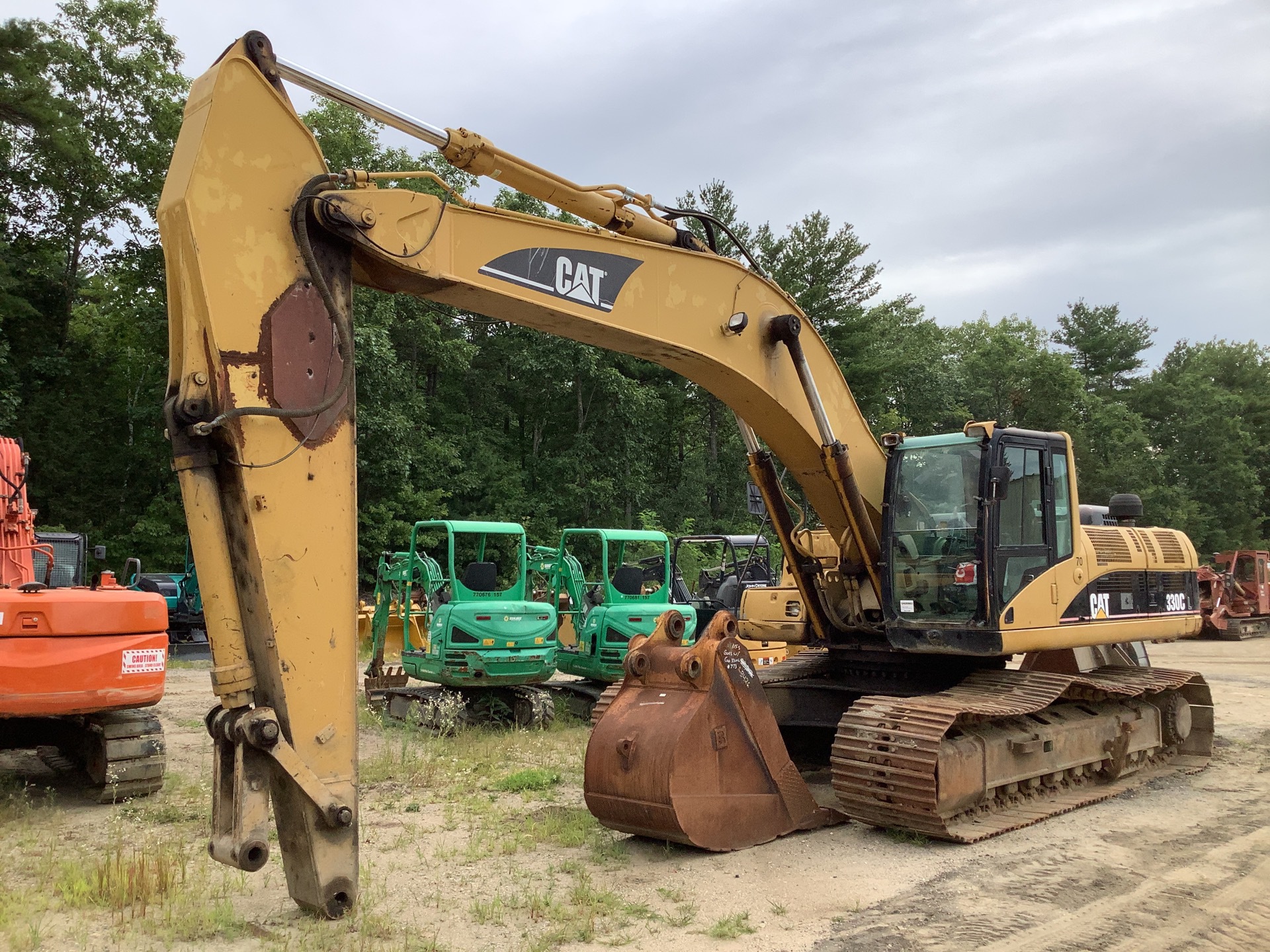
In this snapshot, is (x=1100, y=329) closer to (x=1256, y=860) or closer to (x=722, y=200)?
(x=722, y=200)

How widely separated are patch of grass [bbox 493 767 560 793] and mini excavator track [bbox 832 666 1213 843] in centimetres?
251

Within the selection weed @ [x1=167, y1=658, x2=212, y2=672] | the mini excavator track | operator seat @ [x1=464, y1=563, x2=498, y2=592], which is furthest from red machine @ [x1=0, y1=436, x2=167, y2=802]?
weed @ [x1=167, y1=658, x2=212, y2=672]

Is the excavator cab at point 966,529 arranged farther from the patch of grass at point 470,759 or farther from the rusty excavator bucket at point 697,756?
the patch of grass at point 470,759

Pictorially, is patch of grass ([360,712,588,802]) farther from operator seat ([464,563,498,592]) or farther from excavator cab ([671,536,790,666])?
excavator cab ([671,536,790,666])

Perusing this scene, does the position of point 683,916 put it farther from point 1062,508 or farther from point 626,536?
point 626,536

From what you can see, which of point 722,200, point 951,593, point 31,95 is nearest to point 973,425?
point 951,593

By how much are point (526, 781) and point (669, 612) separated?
7.72 ft

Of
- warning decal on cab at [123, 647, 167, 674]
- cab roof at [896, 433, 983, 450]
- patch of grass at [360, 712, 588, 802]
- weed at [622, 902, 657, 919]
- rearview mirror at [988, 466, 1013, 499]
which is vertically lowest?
patch of grass at [360, 712, 588, 802]

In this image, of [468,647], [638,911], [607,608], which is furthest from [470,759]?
[638,911]

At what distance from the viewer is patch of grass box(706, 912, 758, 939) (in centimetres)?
459

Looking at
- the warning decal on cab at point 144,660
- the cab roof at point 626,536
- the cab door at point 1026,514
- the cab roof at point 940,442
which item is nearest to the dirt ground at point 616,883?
the warning decal on cab at point 144,660

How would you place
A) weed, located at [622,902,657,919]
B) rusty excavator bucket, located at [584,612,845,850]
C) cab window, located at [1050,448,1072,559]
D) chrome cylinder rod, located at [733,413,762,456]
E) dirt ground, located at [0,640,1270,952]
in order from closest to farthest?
1. dirt ground, located at [0,640,1270,952]
2. weed, located at [622,902,657,919]
3. rusty excavator bucket, located at [584,612,845,850]
4. chrome cylinder rod, located at [733,413,762,456]
5. cab window, located at [1050,448,1072,559]

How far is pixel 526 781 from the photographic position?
7.84 metres

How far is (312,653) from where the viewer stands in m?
4.00
